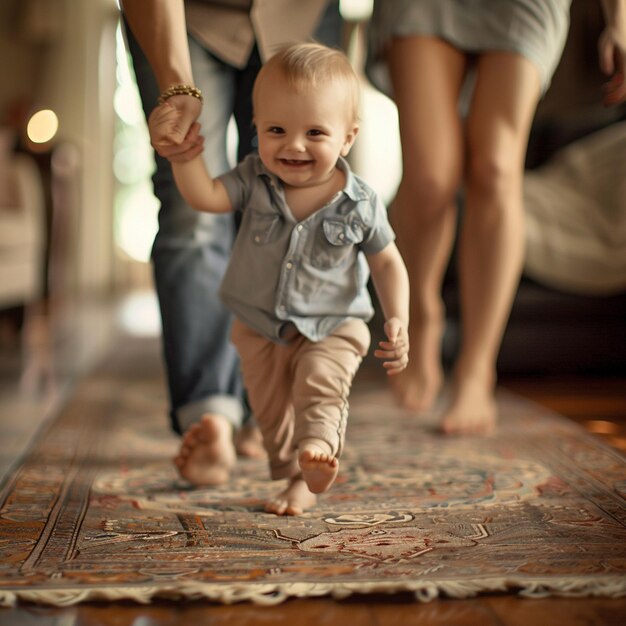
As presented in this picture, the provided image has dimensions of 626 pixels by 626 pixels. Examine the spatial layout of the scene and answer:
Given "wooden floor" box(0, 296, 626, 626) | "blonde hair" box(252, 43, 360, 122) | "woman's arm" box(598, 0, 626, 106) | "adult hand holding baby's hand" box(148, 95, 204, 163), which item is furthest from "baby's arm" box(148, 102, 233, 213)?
"woman's arm" box(598, 0, 626, 106)

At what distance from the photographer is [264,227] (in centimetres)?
110

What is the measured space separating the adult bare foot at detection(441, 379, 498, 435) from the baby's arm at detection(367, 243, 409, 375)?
22.2 inches

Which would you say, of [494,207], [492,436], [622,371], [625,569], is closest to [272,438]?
[625,569]

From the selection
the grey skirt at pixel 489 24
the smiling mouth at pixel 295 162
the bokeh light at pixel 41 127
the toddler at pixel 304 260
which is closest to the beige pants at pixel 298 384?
the toddler at pixel 304 260

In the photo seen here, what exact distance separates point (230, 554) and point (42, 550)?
0.68 feet

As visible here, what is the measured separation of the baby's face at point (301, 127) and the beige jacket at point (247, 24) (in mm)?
257

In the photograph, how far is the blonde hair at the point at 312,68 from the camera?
1.01 m

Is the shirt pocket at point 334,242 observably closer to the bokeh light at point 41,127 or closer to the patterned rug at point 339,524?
the patterned rug at point 339,524

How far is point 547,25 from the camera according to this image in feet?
5.00

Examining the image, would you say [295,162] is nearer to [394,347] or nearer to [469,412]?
[394,347]

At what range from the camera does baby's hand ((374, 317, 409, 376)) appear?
3.31 ft

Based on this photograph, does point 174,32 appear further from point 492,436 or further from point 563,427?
point 563,427

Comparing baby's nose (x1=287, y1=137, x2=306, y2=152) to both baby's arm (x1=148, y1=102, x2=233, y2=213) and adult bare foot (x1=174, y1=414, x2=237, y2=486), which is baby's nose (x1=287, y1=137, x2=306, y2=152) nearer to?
baby's arm (x1=148, y1=102, x2=233, y2=213)

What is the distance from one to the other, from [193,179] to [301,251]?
0.51ft
